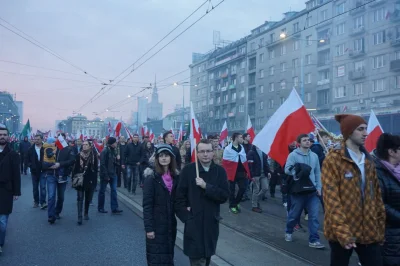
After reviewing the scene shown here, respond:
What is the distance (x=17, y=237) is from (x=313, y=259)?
16.4 feet

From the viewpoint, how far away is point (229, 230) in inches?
319

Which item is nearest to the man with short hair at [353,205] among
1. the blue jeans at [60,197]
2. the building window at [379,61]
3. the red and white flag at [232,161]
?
the red and white flag at [232,161]

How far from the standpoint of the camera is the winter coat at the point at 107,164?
32.3ft

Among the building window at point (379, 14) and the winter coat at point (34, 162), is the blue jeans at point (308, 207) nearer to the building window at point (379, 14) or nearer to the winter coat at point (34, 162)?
the winter coat at point (34, 162)

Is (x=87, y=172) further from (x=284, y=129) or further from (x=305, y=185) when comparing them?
(x=305, y=185)

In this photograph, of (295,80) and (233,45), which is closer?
(295,80)

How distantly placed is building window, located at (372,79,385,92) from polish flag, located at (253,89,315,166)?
3053 cm

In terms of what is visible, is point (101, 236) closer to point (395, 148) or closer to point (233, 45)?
→ point (395, 148)

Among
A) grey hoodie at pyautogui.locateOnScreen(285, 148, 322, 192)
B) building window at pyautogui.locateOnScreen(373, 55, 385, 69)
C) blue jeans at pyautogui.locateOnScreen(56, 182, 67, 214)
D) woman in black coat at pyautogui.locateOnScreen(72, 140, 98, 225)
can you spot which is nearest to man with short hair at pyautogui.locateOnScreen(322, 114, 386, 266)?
grey hoodie at pyautogui.locateOnScreen(285, 148, 322, 192)

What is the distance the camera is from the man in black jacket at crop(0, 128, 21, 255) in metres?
6.20

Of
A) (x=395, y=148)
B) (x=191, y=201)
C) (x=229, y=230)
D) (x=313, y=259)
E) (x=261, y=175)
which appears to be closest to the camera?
(x=395, y=148)

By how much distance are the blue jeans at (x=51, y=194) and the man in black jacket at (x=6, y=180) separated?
2.15 metres

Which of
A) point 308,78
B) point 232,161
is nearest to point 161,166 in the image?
point 232,161

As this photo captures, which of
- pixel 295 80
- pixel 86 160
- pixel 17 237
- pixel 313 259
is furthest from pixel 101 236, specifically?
pixel 295 80
